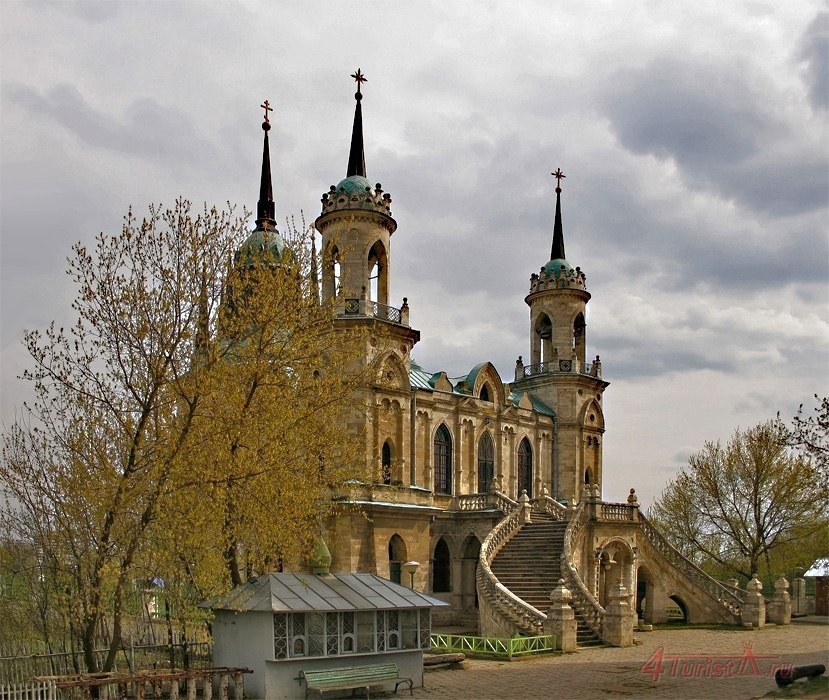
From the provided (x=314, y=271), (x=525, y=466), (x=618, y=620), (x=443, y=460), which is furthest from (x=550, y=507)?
(x=314, y=271)

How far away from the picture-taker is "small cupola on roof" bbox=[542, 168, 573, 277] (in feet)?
161

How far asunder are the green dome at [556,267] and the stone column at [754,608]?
19.6 metres

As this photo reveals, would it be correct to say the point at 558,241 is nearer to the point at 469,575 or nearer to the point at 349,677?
the point at 469,575

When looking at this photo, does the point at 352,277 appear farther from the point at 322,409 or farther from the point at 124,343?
the point at 124,343

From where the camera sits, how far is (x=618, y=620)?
1131 inches

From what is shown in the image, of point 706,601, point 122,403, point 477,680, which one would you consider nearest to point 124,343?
point 122,403

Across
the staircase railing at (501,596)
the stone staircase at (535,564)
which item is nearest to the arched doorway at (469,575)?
the stone staircase at (535,564)

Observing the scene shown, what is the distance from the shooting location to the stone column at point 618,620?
2867 cm

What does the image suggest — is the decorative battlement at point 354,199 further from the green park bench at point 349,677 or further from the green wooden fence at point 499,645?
the green park bench at point 349,677

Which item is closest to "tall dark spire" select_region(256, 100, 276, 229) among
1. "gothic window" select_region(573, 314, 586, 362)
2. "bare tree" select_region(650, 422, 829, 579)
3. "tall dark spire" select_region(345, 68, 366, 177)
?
"tall dark spire" select_region(345, 68, 366, 177)

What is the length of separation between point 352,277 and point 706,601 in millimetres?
18905

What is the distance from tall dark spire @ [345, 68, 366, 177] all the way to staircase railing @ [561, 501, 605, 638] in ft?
55.7

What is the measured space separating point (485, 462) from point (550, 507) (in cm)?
601

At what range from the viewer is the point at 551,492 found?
1816 inches
